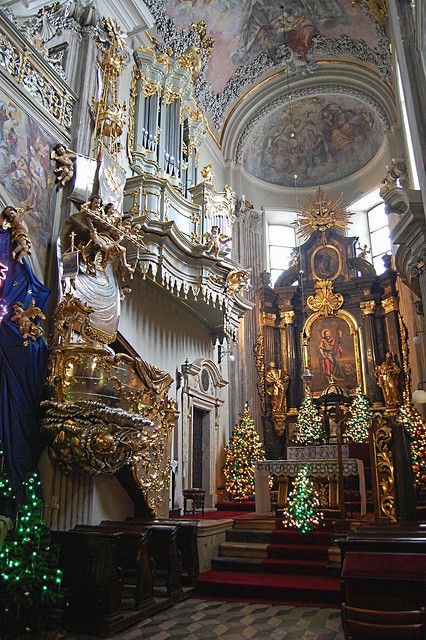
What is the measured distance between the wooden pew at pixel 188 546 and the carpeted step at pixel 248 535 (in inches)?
50.0

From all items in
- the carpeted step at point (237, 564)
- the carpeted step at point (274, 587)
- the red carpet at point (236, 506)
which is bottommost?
the carpeted step at point (274, 587)

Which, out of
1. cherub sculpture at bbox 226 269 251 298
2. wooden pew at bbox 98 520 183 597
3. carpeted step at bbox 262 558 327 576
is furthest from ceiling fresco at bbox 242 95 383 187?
wooden pew at bbox 98 520 183 597

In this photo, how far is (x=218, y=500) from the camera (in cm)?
1220

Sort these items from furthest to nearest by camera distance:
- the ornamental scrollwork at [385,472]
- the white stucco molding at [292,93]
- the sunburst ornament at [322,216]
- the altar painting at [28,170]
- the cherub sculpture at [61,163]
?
1. the sunburst ornament at [322,216]
2. the white stucco molding at [292,93]
3. the cherub sculpture at [61,163]
4. the altar painting at [28,170]
5. the ornamental scrollwork at [385,472]

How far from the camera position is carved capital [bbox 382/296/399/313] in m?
14.3

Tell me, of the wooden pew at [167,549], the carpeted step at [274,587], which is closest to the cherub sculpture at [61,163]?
the wooden pew at [167,549]

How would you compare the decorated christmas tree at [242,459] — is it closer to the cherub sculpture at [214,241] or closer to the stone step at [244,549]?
the stone step at [244,549]

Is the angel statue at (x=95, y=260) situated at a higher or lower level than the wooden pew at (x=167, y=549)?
higher

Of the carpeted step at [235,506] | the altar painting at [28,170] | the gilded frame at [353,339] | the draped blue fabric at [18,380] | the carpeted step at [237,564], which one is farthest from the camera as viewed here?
the gilded frame at [353,339]

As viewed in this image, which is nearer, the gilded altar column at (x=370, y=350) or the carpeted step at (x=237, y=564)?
the carpeted step at (x=237, y=564)

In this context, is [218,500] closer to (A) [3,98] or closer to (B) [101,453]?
(B) [101,453]

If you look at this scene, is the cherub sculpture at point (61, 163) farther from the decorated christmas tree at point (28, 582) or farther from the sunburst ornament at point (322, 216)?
the sunburst ornament at point (322, 216)

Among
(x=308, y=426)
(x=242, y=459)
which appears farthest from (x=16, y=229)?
(x=308, y=426)

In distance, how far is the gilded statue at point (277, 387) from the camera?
583 inches
